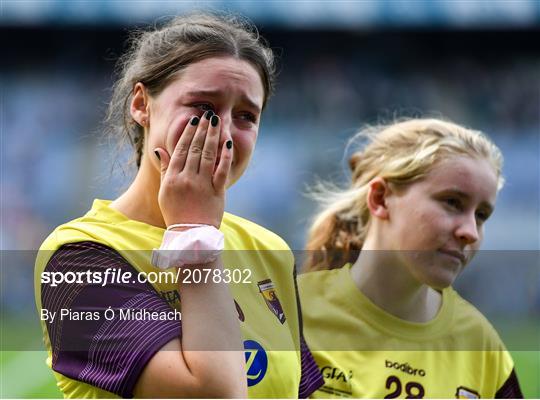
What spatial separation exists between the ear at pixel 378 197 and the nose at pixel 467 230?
344mm

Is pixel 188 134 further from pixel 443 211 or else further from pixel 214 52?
pixel 443 211

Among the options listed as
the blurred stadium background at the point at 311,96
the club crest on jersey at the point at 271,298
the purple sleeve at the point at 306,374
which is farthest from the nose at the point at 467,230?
the blurred stadium background at the point at 311,96

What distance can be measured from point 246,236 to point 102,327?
627mm

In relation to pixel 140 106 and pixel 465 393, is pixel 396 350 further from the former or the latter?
pixel 140 106

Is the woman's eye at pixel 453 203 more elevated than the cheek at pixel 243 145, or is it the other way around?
the woman's eye at pixel 453 203

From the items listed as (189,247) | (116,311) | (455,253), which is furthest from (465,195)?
(116,311)

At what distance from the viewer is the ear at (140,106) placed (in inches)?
94.3

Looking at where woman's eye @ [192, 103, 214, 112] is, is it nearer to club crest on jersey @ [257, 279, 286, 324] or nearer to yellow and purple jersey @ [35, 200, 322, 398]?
yellow and purple jersey @ [35, 200, 322, 398]

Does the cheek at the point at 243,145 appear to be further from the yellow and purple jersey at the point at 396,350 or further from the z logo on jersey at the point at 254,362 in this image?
the yellow and purple jersey at the point at 396,350

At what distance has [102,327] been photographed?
2.04 metres

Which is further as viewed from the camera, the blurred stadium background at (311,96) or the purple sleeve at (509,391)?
the blurred stadium background at (311,96)

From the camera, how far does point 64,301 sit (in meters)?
2.07

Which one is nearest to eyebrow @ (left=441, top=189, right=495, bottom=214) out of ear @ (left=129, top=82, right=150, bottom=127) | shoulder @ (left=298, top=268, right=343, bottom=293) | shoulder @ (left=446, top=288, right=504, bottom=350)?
shoulder @ (left=446, top=288, right=504, bottom=350)

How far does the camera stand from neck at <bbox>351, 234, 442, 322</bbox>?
Result: 333 centimetres
